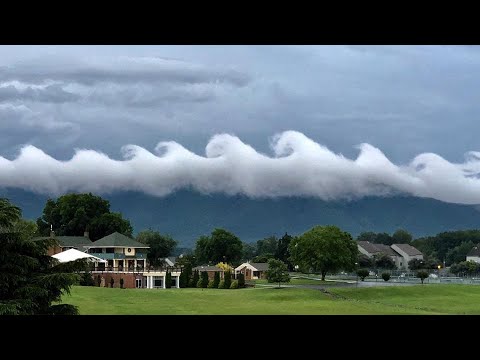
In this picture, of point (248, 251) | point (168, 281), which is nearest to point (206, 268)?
point (168, 281)

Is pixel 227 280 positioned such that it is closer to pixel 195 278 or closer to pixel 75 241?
pixel 195 278

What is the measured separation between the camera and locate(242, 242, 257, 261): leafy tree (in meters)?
39.0

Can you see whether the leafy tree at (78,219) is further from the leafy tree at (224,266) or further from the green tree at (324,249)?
the green tree at (324,249)

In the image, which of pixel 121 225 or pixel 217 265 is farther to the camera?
pixel 121 225

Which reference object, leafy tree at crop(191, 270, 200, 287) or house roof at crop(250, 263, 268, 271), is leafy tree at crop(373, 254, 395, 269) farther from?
leafy tree at crop(191, 270, 200, 287)

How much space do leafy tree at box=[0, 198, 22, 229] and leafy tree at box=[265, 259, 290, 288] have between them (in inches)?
791

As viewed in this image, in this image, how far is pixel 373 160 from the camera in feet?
236

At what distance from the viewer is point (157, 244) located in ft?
127

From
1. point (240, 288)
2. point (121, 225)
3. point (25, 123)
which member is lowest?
point (240, 288)

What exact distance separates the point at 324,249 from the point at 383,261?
10898 millimetres
